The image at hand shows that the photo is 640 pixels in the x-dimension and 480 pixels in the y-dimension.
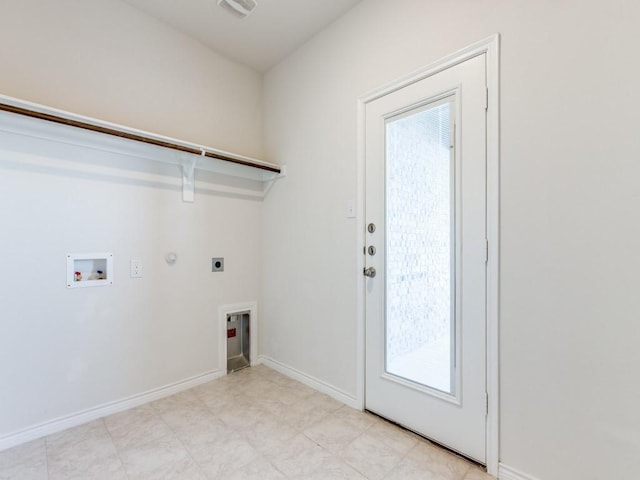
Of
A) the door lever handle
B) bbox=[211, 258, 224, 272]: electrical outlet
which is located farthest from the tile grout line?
the door lever handle

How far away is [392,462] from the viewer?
5.06 ft

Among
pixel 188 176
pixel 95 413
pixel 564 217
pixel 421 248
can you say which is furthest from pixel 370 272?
pixel 95 413

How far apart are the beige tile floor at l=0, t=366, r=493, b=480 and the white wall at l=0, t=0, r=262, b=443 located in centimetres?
27

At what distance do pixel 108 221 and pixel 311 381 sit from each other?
1872 mm

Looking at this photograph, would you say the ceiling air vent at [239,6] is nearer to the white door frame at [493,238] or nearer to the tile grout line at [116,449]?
the white door frame at [493,238]

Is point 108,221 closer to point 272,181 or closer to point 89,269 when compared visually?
point 89,269

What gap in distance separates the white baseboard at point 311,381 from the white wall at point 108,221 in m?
0.50

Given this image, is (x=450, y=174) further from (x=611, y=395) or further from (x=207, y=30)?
(x=207, y=30)

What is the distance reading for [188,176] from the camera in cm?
232

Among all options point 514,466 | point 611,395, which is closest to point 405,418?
point 514,466

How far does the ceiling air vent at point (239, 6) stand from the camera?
6.63 ft

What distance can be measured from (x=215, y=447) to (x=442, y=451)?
4.04ft

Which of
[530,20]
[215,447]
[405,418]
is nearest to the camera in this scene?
[530,20]

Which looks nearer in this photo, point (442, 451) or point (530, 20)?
point (530, 20)
